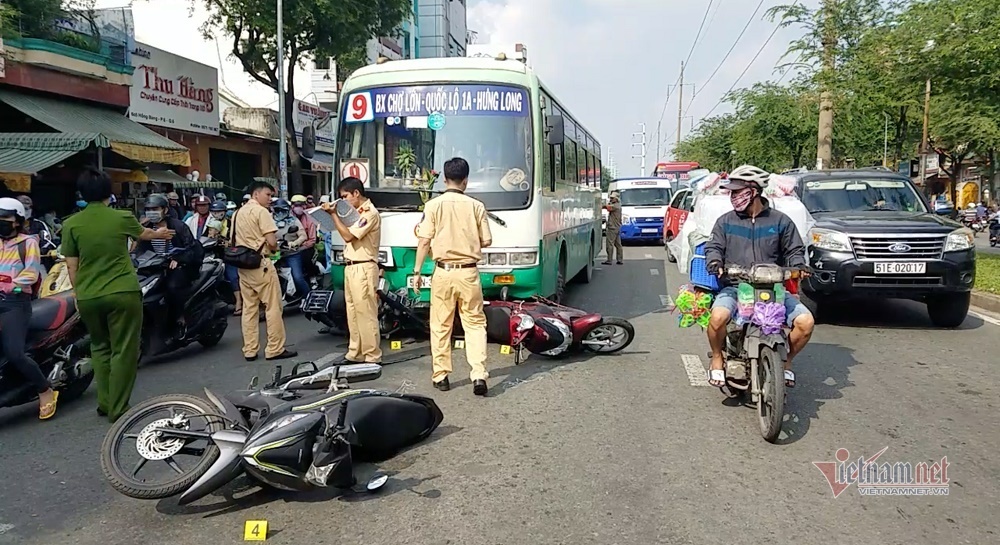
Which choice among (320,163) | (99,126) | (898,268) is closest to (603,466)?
(898,268)

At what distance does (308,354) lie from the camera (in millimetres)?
8172

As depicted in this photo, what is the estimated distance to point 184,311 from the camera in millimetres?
7879

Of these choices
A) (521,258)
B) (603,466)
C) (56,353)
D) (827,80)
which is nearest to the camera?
(603,466)

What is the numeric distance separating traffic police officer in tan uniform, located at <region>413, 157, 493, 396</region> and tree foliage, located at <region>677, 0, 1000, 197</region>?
10986mm

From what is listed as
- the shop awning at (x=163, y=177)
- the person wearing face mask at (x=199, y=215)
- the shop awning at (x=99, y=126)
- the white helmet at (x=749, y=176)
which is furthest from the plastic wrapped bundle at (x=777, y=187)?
the shop awning at (x=163, y=177)

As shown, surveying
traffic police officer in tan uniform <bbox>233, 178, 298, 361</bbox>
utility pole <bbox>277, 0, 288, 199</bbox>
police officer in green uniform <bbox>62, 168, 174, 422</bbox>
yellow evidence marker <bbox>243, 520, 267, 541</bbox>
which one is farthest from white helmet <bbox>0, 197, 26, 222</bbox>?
utility pole <bbox>277, 0, 288, 199</bbox>

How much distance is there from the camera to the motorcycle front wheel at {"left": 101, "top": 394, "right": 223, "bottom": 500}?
3.97 metres

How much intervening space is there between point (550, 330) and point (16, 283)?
4258mm

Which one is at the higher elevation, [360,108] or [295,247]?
[360,108]

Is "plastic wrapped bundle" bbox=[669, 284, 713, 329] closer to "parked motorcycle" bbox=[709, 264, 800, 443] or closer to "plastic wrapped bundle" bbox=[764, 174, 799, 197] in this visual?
"parked motorcycle" bbox=[709, 264, 800, 443]

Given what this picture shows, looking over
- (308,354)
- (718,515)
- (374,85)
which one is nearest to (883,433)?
(718,515)

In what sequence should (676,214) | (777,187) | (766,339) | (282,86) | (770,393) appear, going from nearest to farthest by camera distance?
(770,393), (766,339), (777,187), (676,214), (282,86)

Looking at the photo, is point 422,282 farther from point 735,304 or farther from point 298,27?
point 298,27

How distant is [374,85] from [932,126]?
936 inches
